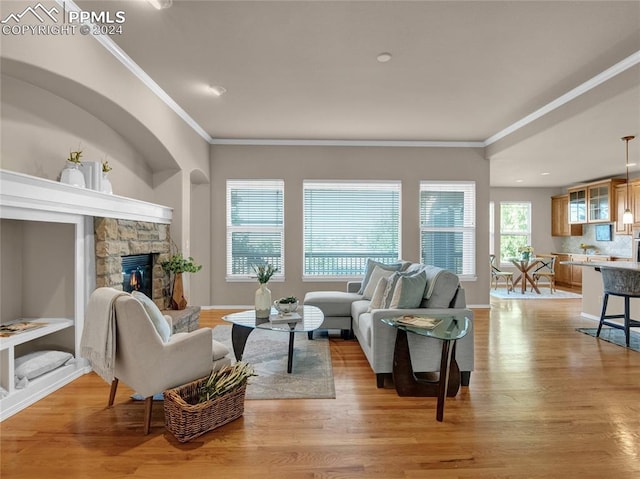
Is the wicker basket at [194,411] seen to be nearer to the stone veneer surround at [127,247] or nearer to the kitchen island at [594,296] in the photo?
the stone veneer surround at [127,247]

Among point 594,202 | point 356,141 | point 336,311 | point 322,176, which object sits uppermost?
point 356,141

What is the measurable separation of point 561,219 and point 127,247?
10.0m

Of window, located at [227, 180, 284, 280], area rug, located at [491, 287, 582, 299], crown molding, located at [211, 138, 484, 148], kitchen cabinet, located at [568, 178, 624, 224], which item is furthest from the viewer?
kitchen cabinet, located at [568, 178, 624, 224]

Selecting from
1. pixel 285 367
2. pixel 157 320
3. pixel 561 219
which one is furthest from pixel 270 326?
pixel 561 219

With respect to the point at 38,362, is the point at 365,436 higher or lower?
lower

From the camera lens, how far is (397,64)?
330 centimetres

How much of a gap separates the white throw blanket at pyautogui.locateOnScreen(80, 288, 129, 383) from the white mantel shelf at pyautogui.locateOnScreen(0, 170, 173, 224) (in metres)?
0.89

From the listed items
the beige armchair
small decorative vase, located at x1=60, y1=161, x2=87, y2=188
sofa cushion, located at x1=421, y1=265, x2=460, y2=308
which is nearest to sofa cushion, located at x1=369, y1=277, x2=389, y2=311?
sofa cushion, located at x1=421, y1=265, x2=460, y2=308

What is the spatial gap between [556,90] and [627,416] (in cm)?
332

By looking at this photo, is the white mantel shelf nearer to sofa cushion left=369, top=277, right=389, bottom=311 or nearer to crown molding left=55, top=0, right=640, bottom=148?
crown molding left=55, top=0, right=640, bottom=148

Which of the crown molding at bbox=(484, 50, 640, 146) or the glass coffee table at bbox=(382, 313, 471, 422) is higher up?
the crown molding at bbox=(484, 50, 640, 146)

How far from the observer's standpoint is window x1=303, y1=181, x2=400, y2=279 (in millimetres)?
5887

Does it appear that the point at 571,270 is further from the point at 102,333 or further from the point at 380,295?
the point at 102,333

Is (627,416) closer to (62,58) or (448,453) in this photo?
(448,453)
